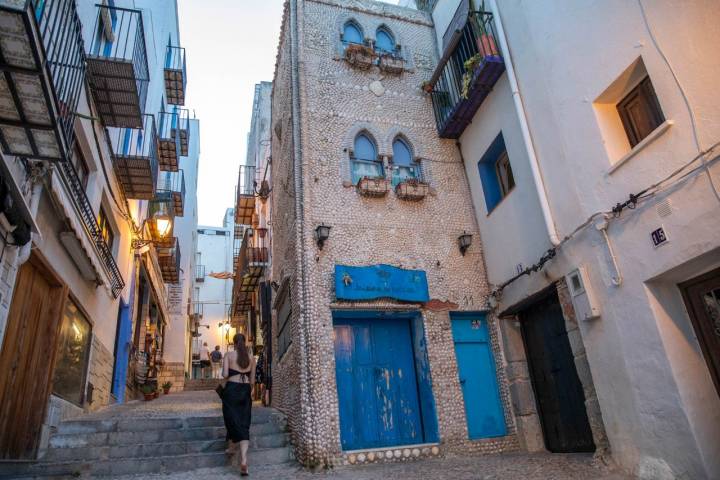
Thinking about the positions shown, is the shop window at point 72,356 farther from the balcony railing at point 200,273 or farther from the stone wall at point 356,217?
the balcony railing at point 200,273

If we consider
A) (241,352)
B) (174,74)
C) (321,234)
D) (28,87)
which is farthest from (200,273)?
(28,87)

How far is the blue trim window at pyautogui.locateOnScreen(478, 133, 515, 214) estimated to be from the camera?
30.3ft

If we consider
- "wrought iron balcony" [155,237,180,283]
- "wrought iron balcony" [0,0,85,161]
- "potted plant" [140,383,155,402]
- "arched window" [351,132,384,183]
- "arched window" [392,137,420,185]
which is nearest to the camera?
"wrought iron balcony" [0,0,85,161]

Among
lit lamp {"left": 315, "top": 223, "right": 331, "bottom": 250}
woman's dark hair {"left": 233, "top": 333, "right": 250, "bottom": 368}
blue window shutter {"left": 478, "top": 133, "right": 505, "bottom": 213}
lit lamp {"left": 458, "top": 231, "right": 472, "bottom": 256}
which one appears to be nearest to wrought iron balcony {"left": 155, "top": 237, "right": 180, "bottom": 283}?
lit lamp {"left": 315, "top": 223, "right": 331, "bottom": 250}

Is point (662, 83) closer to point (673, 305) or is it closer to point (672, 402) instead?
point (673, 305)

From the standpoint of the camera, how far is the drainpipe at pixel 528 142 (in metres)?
7.25

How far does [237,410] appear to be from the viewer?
22.0ft

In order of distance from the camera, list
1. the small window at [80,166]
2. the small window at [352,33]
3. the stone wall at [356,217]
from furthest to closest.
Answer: the small window at [352,33], the small window at [80,166], the stone wall at [356,217]

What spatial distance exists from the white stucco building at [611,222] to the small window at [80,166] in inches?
279

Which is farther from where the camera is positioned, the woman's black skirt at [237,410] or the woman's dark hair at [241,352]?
the woman's dark hair at [241,352]

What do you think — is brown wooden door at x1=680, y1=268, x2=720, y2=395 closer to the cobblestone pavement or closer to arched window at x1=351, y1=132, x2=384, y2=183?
the cobblestone pavement

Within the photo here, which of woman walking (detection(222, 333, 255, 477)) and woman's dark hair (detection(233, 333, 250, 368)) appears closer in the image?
woman walking (detection(222, 333, 255, 477))

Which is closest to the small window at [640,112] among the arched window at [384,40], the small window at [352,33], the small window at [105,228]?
the arched window at [384,40]

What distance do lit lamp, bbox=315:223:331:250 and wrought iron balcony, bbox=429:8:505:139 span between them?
3.76 meters
